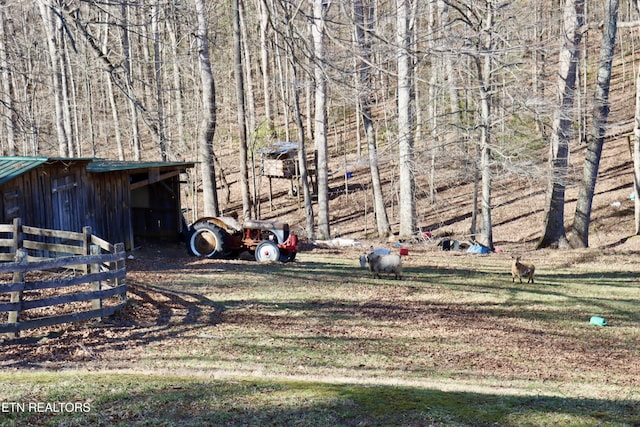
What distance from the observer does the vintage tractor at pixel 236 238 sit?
1734 centimetres

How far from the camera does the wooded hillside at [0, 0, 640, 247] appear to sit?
11602mm

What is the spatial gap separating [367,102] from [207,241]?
35.0ft

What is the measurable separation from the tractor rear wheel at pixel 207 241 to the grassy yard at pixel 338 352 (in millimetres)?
990

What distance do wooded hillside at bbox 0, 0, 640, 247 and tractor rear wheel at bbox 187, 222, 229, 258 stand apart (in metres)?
2.01

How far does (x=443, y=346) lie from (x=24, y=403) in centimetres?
607

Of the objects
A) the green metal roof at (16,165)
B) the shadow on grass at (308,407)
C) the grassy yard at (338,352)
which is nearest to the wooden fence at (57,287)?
the grassy yard at (338,352)

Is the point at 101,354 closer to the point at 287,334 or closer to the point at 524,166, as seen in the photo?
the point at 287,334

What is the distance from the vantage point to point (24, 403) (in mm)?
6223

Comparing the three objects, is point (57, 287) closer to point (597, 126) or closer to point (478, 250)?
point (478, 250)

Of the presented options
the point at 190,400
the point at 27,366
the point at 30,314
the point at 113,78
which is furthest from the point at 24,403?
the point at 113,78

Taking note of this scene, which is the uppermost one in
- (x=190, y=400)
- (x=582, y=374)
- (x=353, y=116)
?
(x=353, y=116)

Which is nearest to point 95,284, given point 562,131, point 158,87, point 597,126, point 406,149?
point 158,87

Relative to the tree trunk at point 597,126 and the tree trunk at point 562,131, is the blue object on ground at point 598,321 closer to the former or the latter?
the tree trunk at point 562,131

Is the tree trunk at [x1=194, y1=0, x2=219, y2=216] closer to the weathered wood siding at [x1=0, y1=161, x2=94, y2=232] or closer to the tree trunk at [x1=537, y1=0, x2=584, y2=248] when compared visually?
the weathered wood siding at [x1=0, y1=161, x2=94, y2=232]
